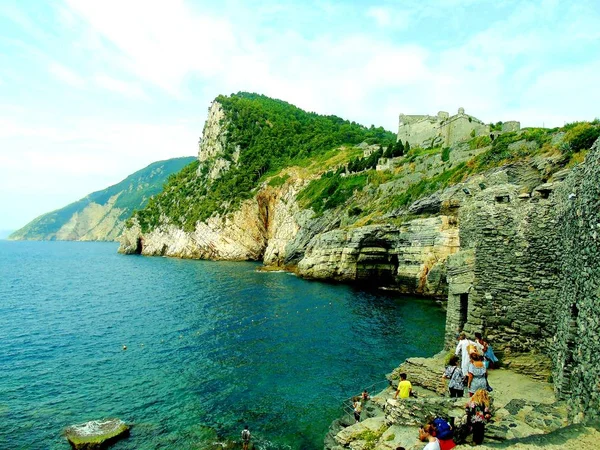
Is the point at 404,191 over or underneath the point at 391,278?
over

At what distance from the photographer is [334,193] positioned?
85.1 m

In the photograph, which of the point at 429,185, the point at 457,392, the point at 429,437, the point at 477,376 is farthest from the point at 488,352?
the point at 429,185

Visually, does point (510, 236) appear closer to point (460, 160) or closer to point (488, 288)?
point (488, 288)

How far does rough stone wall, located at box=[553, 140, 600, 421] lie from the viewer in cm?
763

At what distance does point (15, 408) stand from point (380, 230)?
46.7 m

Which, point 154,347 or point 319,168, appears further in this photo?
point 319,168

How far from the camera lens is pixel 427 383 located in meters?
14.9

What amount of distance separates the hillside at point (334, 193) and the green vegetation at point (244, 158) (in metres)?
0.50

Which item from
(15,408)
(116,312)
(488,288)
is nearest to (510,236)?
(488,288)

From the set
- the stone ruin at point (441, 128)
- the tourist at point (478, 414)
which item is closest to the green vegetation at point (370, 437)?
the tourist at point (478, 414)

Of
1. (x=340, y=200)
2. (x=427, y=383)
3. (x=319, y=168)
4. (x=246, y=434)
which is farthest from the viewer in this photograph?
(x=319, y=168)

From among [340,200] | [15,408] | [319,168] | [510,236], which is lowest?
[15,408]

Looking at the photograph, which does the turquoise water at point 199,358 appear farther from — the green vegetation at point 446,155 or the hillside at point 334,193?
the green vegetation at point 446,155

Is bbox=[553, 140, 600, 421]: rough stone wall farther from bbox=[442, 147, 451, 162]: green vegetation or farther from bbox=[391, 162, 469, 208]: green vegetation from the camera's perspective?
bbox=[442, 147, 451, 162]: green vegetation
